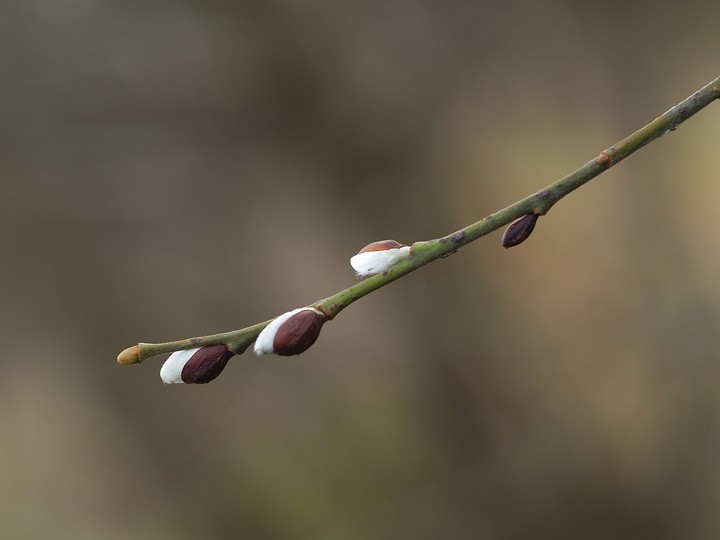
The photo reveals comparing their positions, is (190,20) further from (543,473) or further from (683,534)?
(683,534)

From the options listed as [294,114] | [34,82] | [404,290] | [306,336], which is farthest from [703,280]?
[34,82]

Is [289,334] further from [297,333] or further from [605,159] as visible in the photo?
[605,159]

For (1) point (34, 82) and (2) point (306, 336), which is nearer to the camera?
(2) point (306, 336)

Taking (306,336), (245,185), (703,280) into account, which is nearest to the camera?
(306,336)

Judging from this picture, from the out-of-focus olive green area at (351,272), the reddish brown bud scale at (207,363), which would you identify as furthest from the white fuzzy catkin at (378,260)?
the out-of-focus olive green area at (351,272)

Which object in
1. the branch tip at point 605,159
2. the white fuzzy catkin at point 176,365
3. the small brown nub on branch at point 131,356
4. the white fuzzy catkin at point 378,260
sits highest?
the small brown nub on branch at point 131,356

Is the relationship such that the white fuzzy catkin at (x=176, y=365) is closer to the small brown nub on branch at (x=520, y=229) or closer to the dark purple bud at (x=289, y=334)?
the dark purple bud at (x=289, y=334)
